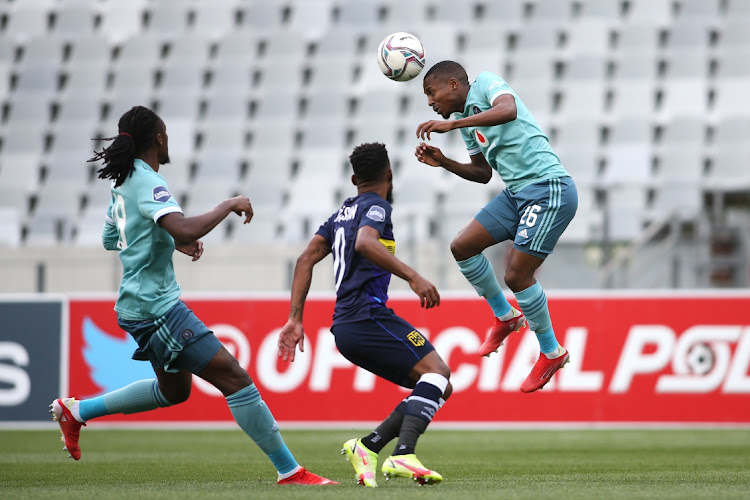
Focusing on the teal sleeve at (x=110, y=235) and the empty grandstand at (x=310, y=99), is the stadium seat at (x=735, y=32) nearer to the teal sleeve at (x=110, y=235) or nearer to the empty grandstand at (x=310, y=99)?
the empty grandstand at (x=310, y=99)

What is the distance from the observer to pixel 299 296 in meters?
5.81

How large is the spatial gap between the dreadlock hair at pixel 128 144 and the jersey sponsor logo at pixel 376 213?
134 cm

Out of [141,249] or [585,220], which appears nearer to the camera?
[141,249]

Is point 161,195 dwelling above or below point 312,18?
below

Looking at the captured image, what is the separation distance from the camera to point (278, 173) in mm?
18578

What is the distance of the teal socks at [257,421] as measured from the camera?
5.71m

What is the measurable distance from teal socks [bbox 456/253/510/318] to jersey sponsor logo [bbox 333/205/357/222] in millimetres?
1085

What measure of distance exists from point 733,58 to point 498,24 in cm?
442

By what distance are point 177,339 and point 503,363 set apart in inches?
270

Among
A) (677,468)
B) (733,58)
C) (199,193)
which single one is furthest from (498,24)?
(677,468)

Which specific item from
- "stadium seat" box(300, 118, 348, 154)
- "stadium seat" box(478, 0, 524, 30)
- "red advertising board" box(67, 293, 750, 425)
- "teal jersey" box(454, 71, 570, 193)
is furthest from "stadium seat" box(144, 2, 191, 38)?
"teal jersey" box(454, 71, 570, 193)

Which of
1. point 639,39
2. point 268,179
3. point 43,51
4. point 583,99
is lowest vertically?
point 268,179

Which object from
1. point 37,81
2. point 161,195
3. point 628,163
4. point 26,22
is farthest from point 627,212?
point 26,22

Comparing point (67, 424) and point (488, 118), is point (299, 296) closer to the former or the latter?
point (488, 118)
